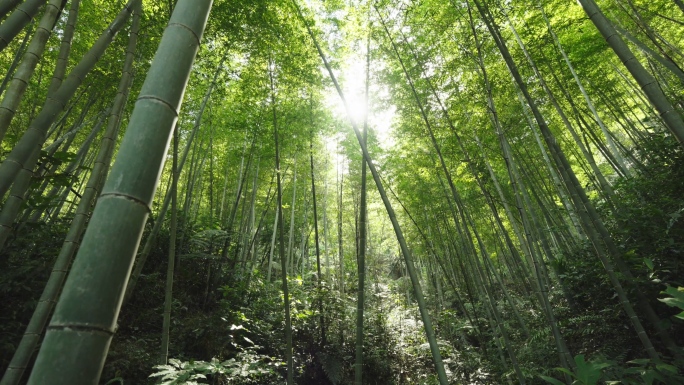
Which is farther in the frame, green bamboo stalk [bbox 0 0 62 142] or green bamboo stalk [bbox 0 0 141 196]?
green bamboo stalk [bbox 0 0 62 142]

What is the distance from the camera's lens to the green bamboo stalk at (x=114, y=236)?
0.52 m

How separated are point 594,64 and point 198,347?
25.7 ft

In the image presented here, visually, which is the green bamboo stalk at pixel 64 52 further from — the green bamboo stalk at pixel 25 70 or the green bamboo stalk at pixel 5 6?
the green bamboo stalk at pixel 5 6

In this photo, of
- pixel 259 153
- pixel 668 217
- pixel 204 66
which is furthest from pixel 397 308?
pixel 204 66

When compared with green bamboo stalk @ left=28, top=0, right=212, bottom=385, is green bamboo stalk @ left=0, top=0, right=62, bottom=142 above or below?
above

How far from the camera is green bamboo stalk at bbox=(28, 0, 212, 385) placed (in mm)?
523

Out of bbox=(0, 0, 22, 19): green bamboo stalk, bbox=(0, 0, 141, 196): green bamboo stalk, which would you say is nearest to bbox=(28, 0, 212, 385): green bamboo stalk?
bbox=(0, 0, 141, 196): green bamboo stalk

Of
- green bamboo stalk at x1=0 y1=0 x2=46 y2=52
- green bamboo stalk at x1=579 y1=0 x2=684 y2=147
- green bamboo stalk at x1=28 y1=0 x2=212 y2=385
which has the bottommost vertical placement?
green bamboo stalk at x1=28 y1=0 x2=212 y2=385

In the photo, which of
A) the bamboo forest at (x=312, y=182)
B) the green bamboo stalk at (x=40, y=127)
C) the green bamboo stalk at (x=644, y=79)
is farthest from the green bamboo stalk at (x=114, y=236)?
the green bamboo stalk at (x=644, y=79)

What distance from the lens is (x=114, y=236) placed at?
0.61 metres

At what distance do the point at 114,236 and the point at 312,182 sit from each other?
4.71 m

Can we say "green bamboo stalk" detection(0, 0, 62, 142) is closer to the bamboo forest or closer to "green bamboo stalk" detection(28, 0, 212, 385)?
the bamboo forest

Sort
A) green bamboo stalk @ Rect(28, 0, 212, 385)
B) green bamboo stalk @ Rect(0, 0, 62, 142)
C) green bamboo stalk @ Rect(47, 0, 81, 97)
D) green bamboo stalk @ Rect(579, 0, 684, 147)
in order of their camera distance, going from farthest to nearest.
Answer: green bamboo stalk @ Rect(47, 0, 81, 97) < green bamboo stalk @ Rect(0, 0, 62, 142) < green bamboo stalk @ Rect(579, 0, 684, 147) < green bamboo stalk @ Rect(28, 0, 212, 385)

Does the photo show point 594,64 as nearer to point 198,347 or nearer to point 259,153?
point 259,153
